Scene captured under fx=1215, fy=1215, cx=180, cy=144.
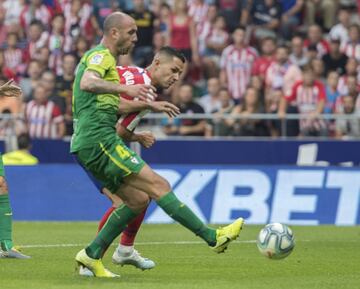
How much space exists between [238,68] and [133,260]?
12.6 m

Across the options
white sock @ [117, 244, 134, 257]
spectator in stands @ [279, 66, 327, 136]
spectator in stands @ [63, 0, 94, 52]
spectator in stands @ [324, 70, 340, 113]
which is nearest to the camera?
white sock @ [117, 244, 134, 257]

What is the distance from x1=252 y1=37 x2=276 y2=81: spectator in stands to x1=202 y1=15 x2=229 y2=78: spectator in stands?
0.93 metres

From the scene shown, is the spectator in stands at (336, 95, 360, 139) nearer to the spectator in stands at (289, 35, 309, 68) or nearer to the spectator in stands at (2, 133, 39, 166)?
the spectator in stands at (289, 35, 309, 68)

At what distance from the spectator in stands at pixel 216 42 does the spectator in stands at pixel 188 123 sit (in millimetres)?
2291

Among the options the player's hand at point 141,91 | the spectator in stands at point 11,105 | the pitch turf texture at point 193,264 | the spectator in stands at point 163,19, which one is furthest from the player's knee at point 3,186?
the spectator in stands at point 163,19

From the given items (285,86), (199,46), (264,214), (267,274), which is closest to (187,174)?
(264,214)

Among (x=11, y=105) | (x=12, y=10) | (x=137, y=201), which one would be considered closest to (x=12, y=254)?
(x=137, y=201)

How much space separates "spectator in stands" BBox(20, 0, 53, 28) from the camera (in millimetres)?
25875

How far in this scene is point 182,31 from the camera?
24.0 m

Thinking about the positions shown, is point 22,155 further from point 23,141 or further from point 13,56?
point 13,56

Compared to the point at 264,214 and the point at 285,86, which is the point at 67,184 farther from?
the point at 285,86

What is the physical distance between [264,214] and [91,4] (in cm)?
915

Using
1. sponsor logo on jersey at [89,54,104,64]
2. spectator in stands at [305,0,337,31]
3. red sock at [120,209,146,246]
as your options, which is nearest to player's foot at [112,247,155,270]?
red sock at [120,209,146,246]

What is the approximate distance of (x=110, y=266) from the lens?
11.9 meters
